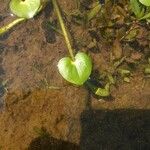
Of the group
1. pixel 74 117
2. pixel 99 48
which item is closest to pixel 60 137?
pixel 74 117

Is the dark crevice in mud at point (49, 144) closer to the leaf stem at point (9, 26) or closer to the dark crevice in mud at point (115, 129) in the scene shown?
the dark crevice in mud at point (115, 129)

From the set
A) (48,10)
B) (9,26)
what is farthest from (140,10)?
(9,26)

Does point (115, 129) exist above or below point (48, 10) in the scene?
below

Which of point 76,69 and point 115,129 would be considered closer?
point 76,69

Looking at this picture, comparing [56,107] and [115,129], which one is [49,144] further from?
[115,129]

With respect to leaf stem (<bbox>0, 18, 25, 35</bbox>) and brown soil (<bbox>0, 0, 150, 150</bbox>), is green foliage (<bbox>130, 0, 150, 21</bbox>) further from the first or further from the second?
leaf stem (<bbox>0, 18, 25, 35</bbox>)

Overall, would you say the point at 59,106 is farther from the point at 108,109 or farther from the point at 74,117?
the point at 108,109

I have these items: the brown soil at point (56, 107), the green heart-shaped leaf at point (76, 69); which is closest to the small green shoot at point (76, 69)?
the green heart-shaped leaf at point (76, 69)
